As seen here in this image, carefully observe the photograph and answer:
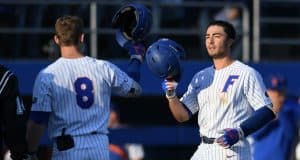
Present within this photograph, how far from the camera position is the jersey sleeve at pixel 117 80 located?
6586mm

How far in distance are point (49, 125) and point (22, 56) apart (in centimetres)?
363

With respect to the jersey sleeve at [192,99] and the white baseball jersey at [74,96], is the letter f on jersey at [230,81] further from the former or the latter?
the white baseball jersey at [74,96]

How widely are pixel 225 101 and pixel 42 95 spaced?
1.26 m

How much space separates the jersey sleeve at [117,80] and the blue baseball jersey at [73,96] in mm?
45

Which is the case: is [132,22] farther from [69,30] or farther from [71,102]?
[71,102]

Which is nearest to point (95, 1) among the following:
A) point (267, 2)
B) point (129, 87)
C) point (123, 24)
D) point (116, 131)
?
point (116, 131)

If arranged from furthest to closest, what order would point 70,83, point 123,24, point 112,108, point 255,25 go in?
point 255,25, point 112,108, point 123,24, point 70,83

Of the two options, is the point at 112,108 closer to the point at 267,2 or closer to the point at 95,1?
the point at 95,1

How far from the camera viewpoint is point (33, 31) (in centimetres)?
988

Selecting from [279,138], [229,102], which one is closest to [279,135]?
[279,138]

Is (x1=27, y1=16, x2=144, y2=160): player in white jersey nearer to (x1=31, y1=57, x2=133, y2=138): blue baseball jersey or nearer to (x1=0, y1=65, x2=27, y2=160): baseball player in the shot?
(x1=31, y1=57, x2=133, y2=138): blue baseball jersey

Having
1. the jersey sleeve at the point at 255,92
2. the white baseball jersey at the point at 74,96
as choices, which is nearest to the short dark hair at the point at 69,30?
the white baseball jersey at the point at 74,96

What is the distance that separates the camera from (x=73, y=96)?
6.47 meters

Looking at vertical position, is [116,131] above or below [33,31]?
below
